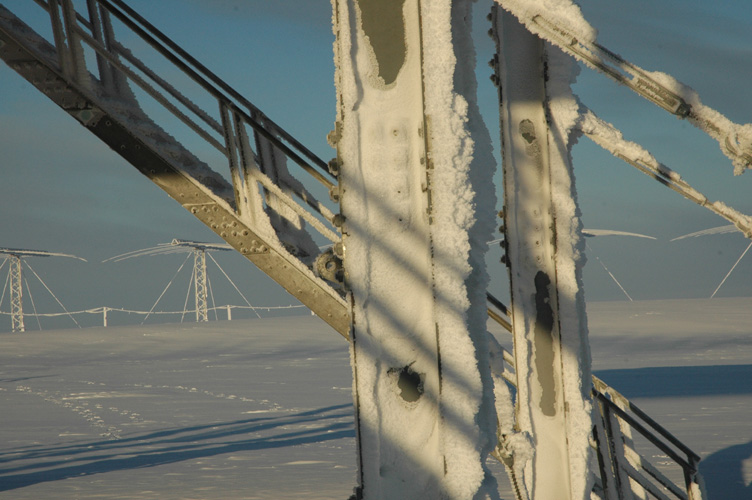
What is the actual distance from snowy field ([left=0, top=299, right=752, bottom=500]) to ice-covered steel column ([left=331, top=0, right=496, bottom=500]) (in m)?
5.69

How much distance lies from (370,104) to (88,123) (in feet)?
12.6

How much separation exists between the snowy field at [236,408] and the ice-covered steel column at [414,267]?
5.69 metres

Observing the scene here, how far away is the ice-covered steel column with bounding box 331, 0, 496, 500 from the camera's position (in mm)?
2252

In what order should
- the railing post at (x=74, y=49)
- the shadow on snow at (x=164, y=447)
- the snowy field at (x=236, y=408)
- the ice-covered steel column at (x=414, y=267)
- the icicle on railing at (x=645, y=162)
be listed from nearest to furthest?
the ice-covered steel column at (x=414, y=267) < the icicle on railing at (x=645, y=162) < the railing post at (x=74, y=49) < the snowy field at (x=236, y=408) < the shadow on snow at (x=164, y=447)

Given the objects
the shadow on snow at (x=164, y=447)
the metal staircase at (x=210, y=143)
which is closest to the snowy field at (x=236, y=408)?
the shadow on snow at (x=164, y=447)

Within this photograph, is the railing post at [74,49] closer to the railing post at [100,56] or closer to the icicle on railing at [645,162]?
the railing post at [100,56]

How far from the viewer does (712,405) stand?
13594 mm

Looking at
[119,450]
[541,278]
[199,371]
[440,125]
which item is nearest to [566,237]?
[541,278]

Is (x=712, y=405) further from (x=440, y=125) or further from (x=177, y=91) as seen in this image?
(x=440, y=125)

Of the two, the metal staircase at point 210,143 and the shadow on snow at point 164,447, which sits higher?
the metal staircase at point 210,143

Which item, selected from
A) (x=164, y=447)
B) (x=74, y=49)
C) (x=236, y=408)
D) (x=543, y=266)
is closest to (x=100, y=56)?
(x=74, y=49)

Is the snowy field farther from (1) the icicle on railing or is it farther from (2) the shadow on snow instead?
(1) the icicle on railing

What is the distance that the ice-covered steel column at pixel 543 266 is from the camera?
388cm

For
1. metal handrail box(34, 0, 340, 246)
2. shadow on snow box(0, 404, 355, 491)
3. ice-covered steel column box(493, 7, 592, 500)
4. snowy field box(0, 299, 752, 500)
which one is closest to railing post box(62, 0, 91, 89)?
metal handrail box(34, 0, 340, 246)
